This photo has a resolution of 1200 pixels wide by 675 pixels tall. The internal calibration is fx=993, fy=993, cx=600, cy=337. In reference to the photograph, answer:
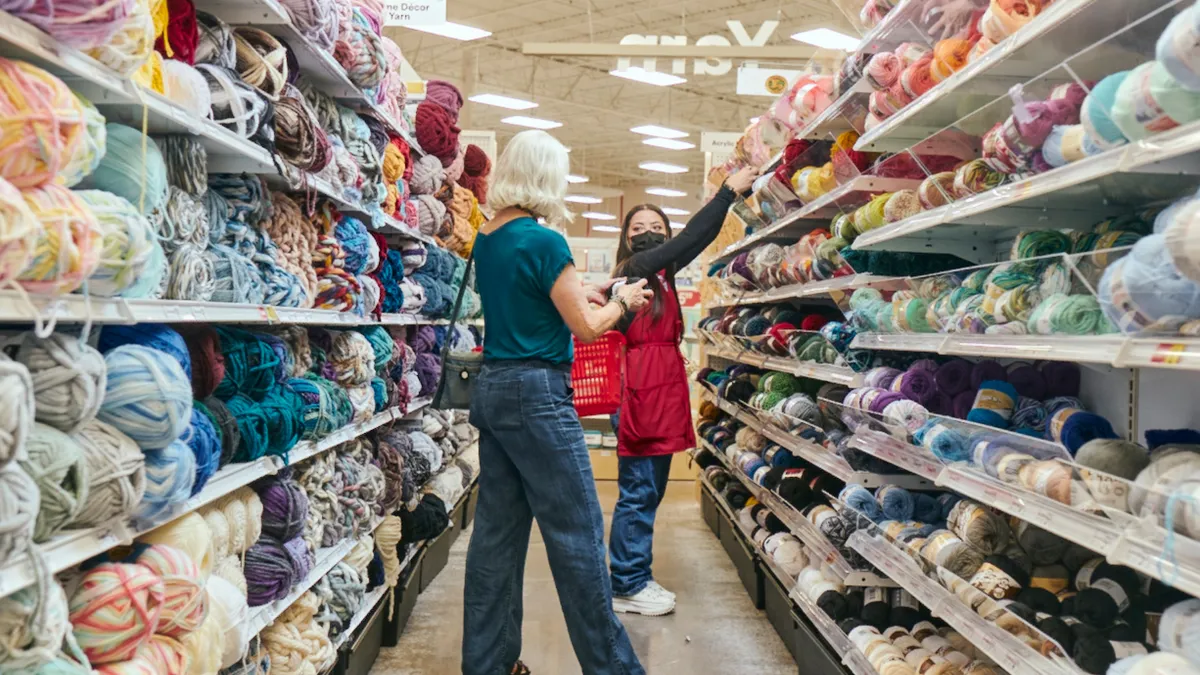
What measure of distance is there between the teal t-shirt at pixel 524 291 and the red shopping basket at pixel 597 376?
2.13 feet

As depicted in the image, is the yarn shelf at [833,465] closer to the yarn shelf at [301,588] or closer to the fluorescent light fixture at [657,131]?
the yarn shelf at [301,588]

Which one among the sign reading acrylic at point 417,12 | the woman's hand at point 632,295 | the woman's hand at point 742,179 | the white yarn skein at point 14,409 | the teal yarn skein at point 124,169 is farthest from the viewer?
the sign reading acrylic at point 417,12

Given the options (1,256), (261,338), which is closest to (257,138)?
(261,338)

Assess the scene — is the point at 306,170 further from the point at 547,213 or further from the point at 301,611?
the point at 301,611

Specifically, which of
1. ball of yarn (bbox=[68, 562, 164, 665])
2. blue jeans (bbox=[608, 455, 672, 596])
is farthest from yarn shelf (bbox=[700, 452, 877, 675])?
ball of yarn (bbox=[68, 562, 164, 665])

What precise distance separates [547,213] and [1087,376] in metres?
1.52

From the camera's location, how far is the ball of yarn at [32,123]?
124cm

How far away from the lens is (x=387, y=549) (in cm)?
378

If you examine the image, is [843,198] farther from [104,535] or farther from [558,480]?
[104,535]

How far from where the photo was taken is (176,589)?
1.70 m

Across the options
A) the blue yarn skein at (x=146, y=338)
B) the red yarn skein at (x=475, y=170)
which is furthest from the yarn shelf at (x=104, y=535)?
the red yarn skein at (x=475, y=170)

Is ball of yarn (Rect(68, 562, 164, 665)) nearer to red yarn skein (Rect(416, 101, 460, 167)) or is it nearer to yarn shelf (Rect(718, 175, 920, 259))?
yarn shelf (Rect(718, 175, 920, 259))

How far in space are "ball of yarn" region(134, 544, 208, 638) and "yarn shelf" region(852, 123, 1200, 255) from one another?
5.36 ft

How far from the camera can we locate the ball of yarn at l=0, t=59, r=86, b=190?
1.24m
